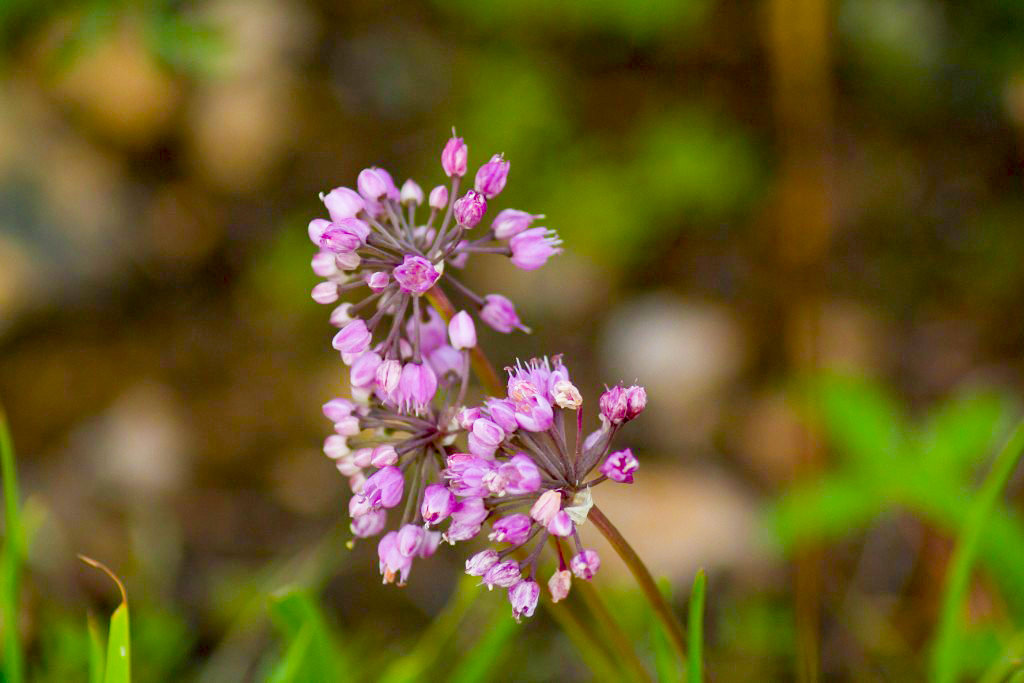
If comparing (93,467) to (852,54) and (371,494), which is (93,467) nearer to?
(371,494)

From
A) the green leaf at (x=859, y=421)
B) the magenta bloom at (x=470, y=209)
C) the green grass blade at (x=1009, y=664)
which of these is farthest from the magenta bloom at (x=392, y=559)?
the green leaf at (x=859, y=421)

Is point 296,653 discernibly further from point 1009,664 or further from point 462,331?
point 1009,664

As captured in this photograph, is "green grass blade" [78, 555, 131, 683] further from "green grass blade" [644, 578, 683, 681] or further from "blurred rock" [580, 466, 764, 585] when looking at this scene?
"blurred rock" [580, 466, 764, 585]

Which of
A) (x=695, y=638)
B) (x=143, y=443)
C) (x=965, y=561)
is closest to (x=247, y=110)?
(x=143, y=443)

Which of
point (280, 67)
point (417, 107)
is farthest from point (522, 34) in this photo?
point (280, 67)

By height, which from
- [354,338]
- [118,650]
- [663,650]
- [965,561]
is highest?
[354,338]
